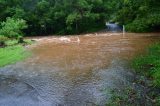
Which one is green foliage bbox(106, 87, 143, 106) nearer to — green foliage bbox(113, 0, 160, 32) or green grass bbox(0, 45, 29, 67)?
green grass bbox(0, 45, 29, 67)

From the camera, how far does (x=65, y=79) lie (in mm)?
12297

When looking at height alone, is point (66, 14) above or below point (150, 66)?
above

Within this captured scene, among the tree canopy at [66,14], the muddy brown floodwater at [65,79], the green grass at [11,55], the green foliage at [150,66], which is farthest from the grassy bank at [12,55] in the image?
the tree canopy at [66,14]

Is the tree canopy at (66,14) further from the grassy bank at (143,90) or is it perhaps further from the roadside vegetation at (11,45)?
the grassy bank at (143,90)

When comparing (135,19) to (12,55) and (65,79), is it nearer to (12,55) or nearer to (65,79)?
(12,55)

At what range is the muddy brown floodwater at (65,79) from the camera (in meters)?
9.85

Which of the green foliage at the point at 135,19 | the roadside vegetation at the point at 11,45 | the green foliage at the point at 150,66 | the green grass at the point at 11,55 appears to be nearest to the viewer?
the green foliage at the point at 150,66

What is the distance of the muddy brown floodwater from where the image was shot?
9.85 metres

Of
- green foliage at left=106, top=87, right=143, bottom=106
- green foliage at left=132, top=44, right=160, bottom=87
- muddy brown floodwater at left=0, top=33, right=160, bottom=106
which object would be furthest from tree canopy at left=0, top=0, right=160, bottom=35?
green foliage at left=106, top=87, right=143, bottom=106

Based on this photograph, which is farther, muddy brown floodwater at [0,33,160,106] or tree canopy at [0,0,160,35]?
tree canopy at [0,0,160,35]

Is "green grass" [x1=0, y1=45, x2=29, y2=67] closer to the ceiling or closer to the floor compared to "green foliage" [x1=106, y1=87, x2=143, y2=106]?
closer to the ceiling

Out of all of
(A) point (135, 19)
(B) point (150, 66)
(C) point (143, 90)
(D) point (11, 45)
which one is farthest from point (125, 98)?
(A) point (135, 19)

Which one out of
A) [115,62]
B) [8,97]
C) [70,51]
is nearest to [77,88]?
[8,97]

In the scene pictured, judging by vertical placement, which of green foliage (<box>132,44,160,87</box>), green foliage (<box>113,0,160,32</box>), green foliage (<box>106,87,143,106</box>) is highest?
green foliage (<box>113,0,160,32</box>)
